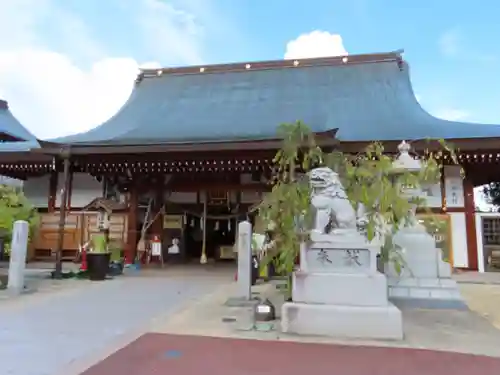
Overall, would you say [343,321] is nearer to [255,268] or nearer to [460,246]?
[255,268]

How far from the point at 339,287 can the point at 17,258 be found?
17.5 ft

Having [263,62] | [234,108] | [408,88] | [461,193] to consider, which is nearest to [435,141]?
[461,193]

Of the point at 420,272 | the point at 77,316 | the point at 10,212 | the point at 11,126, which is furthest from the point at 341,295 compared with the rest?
the point at 11,126

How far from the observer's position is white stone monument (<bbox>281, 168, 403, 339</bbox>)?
13.1ft

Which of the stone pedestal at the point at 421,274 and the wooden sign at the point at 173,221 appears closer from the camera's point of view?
the stone pedestal at the point at 421,274

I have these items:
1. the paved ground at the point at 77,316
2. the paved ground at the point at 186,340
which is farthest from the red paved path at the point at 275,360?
the paved ground at the point at 77,316

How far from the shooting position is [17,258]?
6.69m

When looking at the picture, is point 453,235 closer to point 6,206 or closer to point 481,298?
point 481,298

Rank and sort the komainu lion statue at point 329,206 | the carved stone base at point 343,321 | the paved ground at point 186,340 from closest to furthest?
1. the paved ground at point 186,340
2. the carved stone base at point 343,321
3. the komainu lion statue at point 329,206

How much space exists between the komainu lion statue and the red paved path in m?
1.30

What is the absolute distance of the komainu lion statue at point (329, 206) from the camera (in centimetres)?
446

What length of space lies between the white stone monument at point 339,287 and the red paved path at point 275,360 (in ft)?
1.30

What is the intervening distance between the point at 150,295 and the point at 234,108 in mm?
8197

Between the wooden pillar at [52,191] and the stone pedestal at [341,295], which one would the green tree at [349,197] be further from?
the wooden pillar at [52,191]
